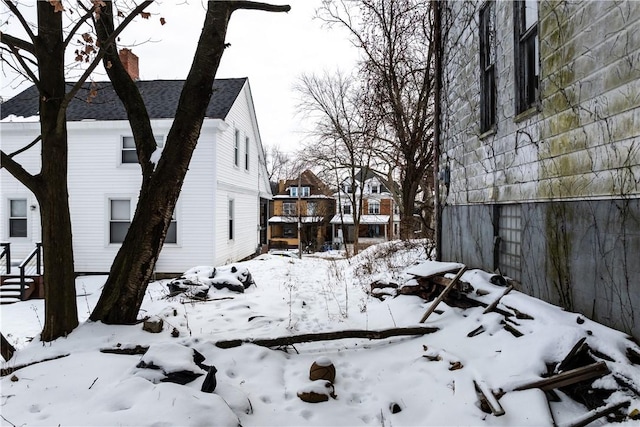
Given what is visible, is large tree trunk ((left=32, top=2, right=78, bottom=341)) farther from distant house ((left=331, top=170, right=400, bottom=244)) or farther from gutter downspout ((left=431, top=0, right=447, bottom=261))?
distant house ((left=331, top=170, right=400, bottom=244))

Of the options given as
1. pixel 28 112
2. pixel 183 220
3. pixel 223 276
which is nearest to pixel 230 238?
pixel 183 220

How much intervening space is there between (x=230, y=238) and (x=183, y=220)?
8.80ft

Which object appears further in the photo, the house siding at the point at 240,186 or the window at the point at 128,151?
the house siding at the point at 240,186

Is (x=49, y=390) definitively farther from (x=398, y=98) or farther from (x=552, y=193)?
(x=398, y=98)

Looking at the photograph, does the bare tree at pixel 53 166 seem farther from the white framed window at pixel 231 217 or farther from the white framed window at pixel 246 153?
the white framed window at pixel 246 153

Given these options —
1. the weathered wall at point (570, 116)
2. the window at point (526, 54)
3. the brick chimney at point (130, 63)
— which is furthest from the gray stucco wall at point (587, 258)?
the brick chimney at point (130, 63)

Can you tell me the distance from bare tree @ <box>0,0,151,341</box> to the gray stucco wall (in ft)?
19.4

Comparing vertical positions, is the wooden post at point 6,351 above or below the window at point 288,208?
below

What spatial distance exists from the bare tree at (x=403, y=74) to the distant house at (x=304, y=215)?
75.9 ft

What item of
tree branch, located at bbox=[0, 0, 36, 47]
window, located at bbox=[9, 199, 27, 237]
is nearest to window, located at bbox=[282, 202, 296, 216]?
window, located at bbox=[9, 199, 27, 237]

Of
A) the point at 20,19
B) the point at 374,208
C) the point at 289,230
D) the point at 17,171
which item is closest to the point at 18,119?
the point at 20,19

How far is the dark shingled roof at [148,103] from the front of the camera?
1401 cm

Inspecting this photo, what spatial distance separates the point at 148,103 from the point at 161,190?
1142 cm

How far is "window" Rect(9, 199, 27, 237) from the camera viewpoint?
1391cm
